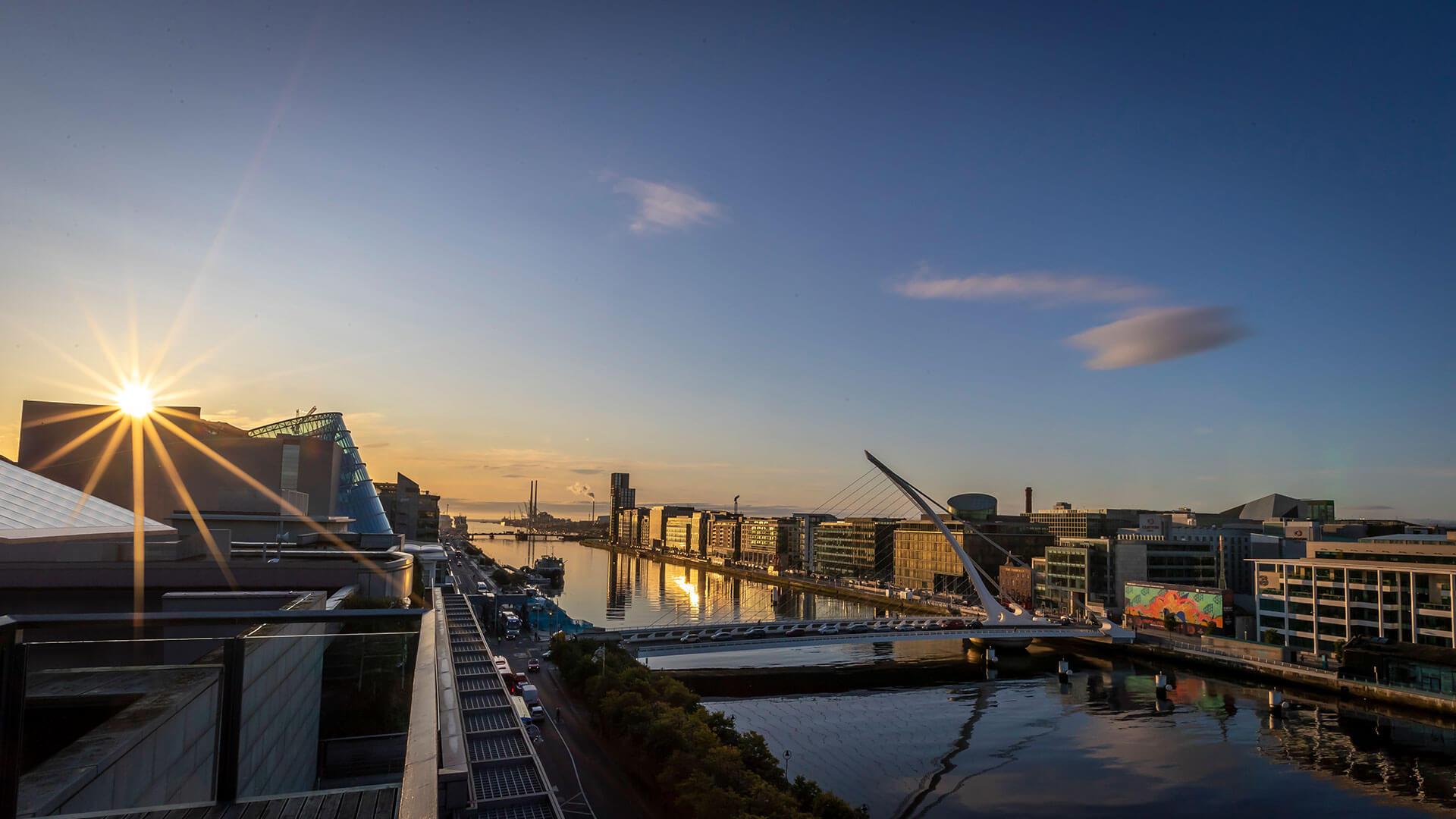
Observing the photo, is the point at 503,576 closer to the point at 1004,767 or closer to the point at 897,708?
the point at 897,708

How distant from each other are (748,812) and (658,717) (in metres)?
5.86

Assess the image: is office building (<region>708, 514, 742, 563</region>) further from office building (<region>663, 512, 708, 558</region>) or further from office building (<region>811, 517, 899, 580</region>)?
office building (<region>811, 517, 899, 580</region>)

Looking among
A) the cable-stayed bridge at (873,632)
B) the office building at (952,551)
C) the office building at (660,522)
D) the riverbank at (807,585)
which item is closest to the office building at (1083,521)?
the office building at (952,551)

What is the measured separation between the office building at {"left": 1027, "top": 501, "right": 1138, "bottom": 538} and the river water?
47.9 m

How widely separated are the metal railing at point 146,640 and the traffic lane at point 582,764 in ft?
51.0

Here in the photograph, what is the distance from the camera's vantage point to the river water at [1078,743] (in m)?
21.4

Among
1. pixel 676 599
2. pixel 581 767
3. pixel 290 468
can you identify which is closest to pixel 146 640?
pixel 581 767

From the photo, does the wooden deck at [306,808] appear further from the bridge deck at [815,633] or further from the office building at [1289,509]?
the office building at [1289,509]

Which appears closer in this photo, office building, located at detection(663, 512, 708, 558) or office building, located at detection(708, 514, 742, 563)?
office building, located at detection(708, 514, 742, 563)

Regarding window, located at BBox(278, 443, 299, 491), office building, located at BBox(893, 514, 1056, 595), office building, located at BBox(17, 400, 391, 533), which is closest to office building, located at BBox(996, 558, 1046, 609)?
office building, located at BBox(893, 514, 1056, 595)

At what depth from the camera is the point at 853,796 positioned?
21.3 metres

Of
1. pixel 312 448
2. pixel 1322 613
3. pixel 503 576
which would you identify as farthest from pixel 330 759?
pixel 503 576

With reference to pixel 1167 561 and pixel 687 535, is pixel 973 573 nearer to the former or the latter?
pixel 1167 561

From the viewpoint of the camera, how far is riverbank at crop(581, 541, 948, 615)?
63.9 m
